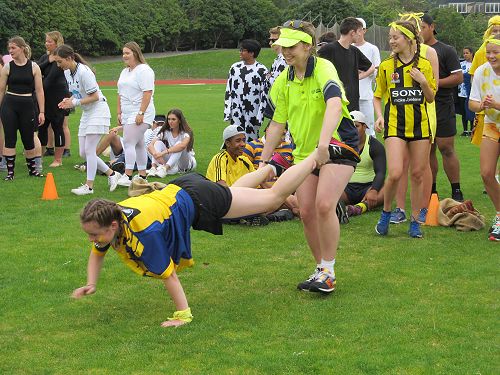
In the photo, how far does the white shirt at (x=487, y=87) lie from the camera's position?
27.7ft

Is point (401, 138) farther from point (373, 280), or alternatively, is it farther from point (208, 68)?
point (208, 68)

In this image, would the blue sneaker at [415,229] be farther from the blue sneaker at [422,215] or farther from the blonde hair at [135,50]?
the blonde hair at [135,50]

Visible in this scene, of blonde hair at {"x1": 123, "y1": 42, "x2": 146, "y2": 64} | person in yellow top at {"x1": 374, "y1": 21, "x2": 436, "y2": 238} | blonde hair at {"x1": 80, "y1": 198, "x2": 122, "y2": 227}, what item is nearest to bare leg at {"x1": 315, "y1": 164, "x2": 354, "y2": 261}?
blonde hair at {"x1": 80, "y1": 198, "x2": 122, "y2": 227}

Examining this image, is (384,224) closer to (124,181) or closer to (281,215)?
(281,215)

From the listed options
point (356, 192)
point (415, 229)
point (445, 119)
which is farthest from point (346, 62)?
point (415, 229)

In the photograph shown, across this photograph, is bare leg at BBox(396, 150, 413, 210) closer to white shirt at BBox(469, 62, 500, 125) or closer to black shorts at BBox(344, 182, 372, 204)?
white shirt at BBox(469, 62, 500, 125)

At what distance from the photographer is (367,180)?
10.7 m

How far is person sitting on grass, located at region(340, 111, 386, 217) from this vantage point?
34.1 ft

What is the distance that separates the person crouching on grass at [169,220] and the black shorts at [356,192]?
13.4ft

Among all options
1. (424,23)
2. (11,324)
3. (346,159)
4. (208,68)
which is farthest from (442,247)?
(208,68)

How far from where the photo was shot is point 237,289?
7031 mm

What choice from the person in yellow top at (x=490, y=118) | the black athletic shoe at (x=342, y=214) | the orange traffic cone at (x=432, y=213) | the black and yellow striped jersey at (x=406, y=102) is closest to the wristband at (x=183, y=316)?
the black and yellow striped jersey at (x=406, y=102)

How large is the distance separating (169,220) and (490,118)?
13.9 feet

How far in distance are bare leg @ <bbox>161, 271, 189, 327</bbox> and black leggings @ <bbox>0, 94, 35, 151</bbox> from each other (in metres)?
7.81
